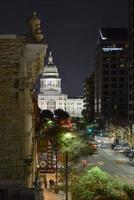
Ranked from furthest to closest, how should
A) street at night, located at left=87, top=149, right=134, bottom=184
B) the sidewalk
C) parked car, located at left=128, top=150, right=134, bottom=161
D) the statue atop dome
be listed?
parked car, located at left=128, top=150, right=134, bottom=161, street at night, located at left=87, top=149, right=134, bottom=184, the sidewalk, the statue atop dome

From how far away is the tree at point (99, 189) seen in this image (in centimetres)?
2584

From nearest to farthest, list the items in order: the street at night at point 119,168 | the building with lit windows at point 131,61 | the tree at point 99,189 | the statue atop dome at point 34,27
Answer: the statue atop dome at point 34,27, the tree at point 99,189, the street at night at point 119,168, the building with lit windows at point 131,61

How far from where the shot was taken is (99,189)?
26.5 metres

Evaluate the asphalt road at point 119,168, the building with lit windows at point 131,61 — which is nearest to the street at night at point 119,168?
the asphalt road at point 119,168

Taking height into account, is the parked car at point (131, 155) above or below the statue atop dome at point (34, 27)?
below

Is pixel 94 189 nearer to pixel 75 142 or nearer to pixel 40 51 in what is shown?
pixel 40 51

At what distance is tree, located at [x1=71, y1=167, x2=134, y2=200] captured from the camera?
25844 mm

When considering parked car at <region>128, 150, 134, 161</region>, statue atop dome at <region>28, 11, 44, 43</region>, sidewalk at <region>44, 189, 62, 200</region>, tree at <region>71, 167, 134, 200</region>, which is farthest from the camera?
parked car at <region>128, 150, 134, 161</region>

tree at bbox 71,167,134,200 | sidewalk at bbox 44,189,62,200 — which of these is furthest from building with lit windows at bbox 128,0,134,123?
tree at bbox 71,167,134,200

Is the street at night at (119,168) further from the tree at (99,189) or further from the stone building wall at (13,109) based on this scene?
the stone building wall at (13,109)

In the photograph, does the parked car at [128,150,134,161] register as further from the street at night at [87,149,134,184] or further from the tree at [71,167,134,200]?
the tree at [71,167,134,200]

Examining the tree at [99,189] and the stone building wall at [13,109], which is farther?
the tree at [99,189]

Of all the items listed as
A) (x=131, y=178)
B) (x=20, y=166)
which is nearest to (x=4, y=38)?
(x=20, y=166)

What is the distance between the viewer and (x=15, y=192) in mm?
20891
